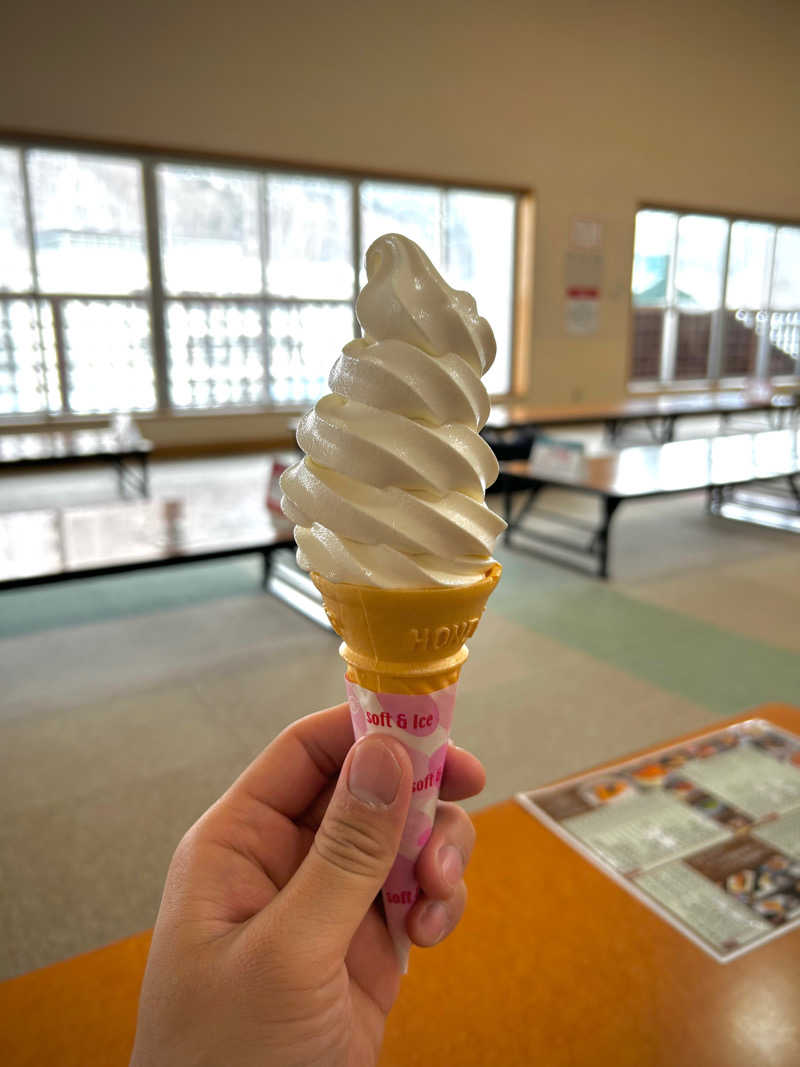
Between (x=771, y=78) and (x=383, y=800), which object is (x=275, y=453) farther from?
(x=771, y=78)

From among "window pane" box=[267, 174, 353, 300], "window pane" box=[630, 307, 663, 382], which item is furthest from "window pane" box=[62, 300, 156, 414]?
"window pane" box=[630, 307, 663, 382]

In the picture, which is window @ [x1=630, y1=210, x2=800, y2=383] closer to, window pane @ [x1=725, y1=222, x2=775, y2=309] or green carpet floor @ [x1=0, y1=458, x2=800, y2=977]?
window pane @ [x1=725, y1=222, x2=775, y2=309]

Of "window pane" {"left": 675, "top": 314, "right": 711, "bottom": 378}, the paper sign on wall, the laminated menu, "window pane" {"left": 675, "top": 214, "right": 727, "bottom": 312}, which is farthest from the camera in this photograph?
"window pane" {"left": 675, "top": 314, "right": 711, "bottom": 378}

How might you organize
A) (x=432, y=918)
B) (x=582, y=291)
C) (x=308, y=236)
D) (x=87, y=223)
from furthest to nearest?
1. (x=582, y=291)
2. (x=308, y=236)
3. (x=87, y=223)
4. (x=432, y=918)

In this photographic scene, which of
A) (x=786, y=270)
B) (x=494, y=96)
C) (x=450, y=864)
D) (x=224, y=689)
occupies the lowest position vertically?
(x=224, y=689)

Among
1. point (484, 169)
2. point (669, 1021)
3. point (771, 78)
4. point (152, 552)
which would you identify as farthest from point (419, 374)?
point (771, 78)

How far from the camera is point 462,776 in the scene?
806 millimetres

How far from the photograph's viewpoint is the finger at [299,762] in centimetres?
76

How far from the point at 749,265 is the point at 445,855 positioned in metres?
11.8

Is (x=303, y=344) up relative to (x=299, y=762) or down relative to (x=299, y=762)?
up

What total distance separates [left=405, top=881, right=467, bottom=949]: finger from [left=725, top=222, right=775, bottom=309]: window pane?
1124 cm

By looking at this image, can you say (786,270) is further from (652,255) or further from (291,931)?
(291,931)

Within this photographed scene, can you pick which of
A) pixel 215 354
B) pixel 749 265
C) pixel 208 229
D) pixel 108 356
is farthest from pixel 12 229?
pixel 749 265

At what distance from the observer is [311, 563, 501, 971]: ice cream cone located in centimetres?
58
